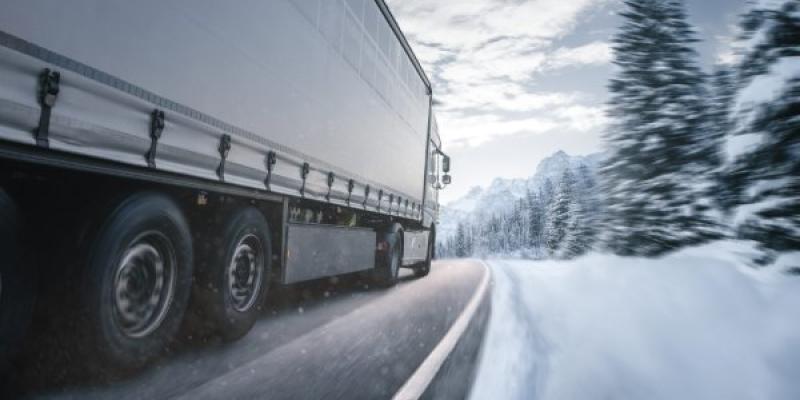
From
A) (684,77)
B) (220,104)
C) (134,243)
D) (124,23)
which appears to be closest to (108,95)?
(124,23)

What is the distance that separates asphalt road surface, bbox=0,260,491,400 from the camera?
3.62 m

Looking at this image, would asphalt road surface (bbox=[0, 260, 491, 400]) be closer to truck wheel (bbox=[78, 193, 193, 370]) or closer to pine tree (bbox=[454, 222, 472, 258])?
truck wheel (bbox=[78, 193, 193, 370])

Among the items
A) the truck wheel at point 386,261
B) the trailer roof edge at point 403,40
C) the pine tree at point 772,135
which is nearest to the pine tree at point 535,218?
the trailer roof edge at point 403,40

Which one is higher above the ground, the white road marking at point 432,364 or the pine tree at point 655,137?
the pine tree at point 655,137

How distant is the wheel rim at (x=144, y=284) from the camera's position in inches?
149

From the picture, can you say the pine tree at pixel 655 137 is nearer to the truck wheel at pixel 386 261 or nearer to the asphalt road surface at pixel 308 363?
the truck wheel at pixel 386 261

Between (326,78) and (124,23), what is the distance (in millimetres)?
3764

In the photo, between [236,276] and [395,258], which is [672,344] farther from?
[395,258]

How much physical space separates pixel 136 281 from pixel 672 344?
3.73 meters

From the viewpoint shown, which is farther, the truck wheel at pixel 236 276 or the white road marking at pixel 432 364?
the truck wheel at pixel 236 276

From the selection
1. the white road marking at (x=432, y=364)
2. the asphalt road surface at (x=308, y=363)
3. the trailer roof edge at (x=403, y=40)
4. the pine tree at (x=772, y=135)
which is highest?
the trailer roof edge at (x=403, y=40)

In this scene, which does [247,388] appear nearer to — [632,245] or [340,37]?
[340,37]

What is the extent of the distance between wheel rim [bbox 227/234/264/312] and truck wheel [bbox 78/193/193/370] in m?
0.92

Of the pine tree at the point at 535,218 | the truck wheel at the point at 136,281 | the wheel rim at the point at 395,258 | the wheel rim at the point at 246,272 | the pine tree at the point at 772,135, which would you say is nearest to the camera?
the truck wheel at the point at 136,281
